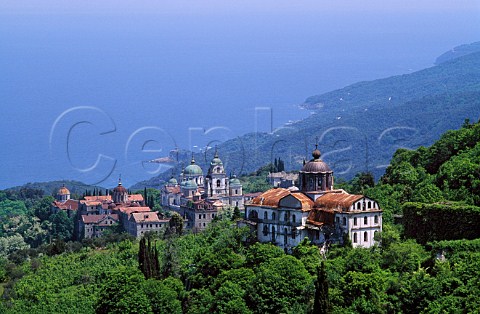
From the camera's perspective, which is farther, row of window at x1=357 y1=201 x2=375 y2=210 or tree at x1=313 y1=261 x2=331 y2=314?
row of window at x1=357 y1=201 x2=375 y2=210

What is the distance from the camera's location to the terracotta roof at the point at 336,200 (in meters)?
48.1

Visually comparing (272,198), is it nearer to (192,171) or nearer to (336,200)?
(336,200)

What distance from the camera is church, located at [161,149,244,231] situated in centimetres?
8569

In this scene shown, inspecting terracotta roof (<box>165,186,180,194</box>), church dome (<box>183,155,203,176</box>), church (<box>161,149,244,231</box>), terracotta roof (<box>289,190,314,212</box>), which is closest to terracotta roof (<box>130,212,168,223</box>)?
church (<box>161,149,244,231</box>)

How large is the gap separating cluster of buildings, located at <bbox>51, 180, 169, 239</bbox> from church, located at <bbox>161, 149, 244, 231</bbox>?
213cm

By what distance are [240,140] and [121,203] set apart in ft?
174

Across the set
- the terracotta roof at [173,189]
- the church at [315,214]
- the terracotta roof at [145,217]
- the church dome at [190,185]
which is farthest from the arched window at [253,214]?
the terracotta roof at [173,189]

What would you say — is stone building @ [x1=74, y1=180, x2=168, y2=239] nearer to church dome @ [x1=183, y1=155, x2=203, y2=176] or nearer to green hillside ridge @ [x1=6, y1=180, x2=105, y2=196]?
church dome @ [x1=183, y1=155, x2=203, y2=176]

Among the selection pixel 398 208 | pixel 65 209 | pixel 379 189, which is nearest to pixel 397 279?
pixel 398 208

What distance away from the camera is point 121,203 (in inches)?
3627

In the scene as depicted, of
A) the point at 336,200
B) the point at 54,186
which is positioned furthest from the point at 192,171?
the point at 54,186

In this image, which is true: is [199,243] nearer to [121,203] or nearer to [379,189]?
[379,189]

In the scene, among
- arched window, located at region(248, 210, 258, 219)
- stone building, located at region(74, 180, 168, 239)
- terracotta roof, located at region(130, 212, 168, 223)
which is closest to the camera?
arched window, located at region(248, 210, 258, 219)

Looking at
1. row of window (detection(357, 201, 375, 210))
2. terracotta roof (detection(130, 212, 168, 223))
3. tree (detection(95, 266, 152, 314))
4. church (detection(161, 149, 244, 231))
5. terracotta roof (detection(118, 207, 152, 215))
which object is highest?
row of window (detection(357, 201, 375, 210))
